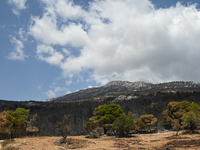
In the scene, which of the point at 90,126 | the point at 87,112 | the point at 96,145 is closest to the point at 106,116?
the point at 90,126

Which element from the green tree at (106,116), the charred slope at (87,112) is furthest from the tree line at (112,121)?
the charred slope at (87,112)

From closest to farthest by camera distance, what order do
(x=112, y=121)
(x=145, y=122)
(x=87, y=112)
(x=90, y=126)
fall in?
(x=90, y=126), (x=112, y=121), (x=145, y=122), (x=87, y=112)

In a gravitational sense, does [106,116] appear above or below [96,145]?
above

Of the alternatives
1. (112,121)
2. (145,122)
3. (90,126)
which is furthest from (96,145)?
(145,122)

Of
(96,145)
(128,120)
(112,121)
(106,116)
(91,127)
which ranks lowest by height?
(96,145)

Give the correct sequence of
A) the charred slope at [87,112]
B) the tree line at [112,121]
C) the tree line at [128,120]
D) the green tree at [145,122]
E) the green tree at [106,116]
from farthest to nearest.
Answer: the charred slope at [87,112] < the green tree at [145,122] < the green tree at [106,116] < the tree line at [128,120] < the tree line at [112,121]

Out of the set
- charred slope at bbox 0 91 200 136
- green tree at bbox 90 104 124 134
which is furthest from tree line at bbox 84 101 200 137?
charred slope at bbox 0 91 200 136

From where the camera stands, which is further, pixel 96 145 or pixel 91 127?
pixel 91 127

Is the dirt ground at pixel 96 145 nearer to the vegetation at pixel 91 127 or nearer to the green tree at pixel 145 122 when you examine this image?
the vegetation at pixel 91 127

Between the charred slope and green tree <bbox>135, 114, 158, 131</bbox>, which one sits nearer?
green tree <bbox>135, 114, 158, 131</bbox>

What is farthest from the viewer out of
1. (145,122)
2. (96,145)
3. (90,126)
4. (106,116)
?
(145,122)

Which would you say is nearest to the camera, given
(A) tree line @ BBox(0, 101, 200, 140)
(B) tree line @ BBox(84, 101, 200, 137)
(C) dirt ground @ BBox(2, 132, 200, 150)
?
(C) dirt ground @ BBox(2, 132, 200, 150)

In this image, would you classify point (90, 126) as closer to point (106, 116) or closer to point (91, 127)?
point (91, 127)

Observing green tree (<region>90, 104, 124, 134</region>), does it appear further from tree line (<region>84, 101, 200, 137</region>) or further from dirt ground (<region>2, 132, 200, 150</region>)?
Result: dirt ground (<region>2, 132, 200, 150</region>)
